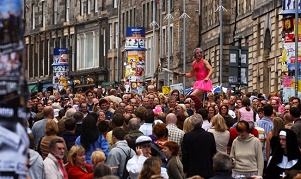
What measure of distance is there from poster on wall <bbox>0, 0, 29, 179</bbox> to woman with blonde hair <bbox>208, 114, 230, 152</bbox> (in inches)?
451

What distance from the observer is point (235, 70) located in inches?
1559

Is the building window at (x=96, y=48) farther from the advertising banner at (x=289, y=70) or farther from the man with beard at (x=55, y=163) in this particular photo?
the man with beard at (x=55, y=163)

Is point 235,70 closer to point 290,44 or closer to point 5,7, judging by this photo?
point 290,44

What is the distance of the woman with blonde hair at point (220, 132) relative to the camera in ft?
55.3

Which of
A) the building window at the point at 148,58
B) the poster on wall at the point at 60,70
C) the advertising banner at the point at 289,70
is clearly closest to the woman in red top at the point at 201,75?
the advertising banner at the point at 289,70

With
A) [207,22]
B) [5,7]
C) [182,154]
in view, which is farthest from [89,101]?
[207,22]

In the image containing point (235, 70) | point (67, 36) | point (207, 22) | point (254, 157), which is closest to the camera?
point (254, 157)

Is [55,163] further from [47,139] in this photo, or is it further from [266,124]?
[266,124]

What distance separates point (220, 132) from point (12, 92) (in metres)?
11.7

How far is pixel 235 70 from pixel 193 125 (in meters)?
23.6

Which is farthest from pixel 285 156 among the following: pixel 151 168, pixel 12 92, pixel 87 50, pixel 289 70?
pixel 87 50

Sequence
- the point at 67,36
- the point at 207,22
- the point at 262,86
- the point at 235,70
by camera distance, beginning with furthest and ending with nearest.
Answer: the point at 67,36, the point at 207,22, the point at 262,86, the point at 235,70

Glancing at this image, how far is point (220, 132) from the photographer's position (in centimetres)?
1697

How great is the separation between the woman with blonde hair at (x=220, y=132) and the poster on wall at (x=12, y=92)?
Result: 11454 mm
